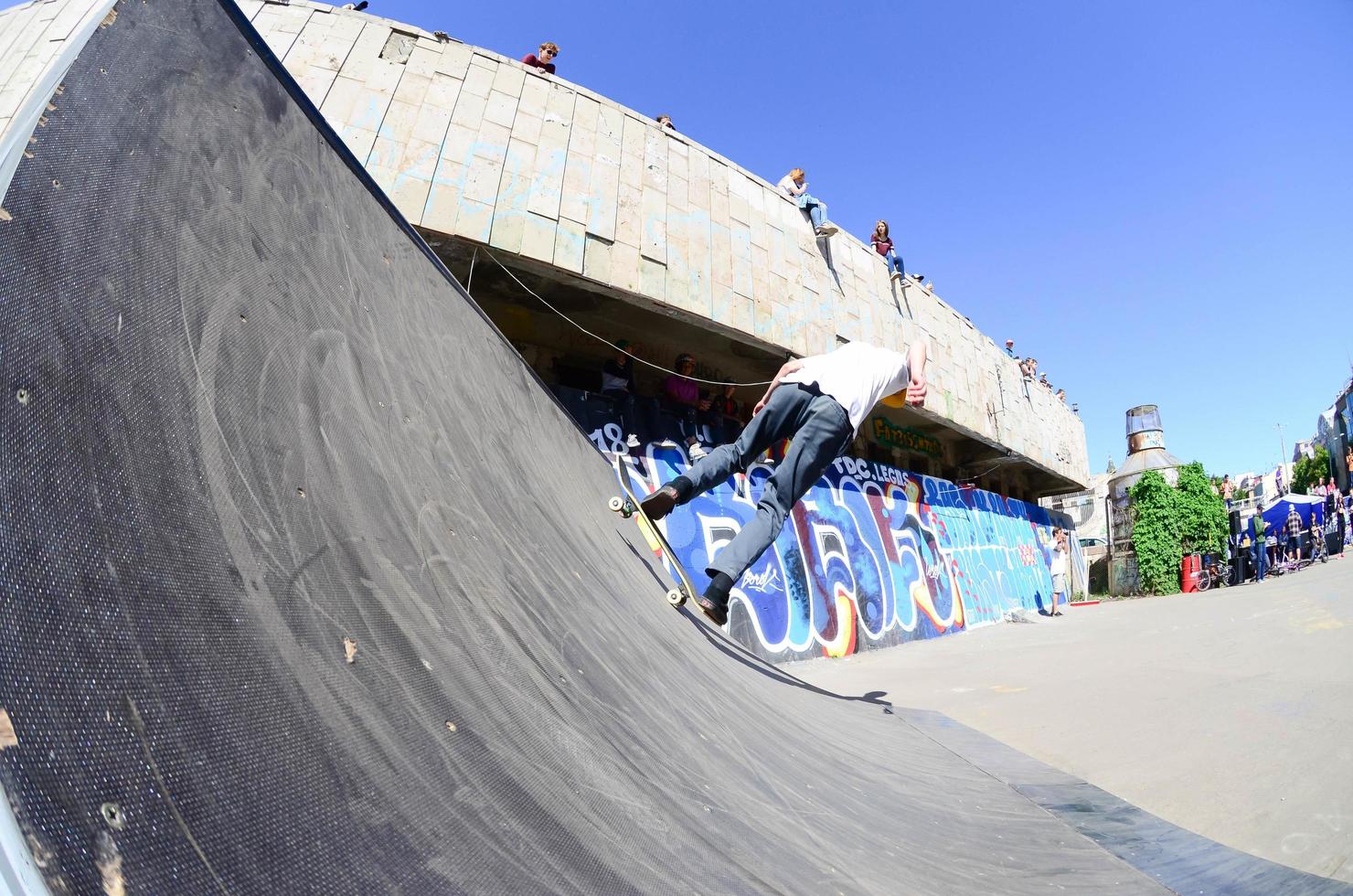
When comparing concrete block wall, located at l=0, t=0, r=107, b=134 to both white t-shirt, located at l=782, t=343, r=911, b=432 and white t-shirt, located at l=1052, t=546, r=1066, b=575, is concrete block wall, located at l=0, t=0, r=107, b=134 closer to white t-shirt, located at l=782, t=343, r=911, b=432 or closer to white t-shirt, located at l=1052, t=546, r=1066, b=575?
white t-shirt, located at l=782, t=343, r=911, b=432

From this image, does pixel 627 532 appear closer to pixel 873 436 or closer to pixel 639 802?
pixel 639 802

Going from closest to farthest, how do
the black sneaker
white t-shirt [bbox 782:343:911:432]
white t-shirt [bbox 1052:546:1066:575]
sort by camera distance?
1. the black sneaker
2. white t-shirt [bbox 782:343:911:432]
3. white t-shirt [bbox 1052:546:1066:575]

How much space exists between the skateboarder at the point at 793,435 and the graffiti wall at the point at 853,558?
3922mm

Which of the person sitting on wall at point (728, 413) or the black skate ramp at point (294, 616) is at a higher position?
the person sitting on wall at point (728, 413)

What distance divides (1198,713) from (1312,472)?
6673 cm

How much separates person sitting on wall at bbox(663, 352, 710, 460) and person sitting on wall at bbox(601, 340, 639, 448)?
0.56m

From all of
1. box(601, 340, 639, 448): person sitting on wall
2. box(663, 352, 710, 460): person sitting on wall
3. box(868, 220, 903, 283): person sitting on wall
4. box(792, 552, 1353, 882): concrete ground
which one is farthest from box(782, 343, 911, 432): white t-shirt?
box(868, 220, 903, 283): person sitting on wall

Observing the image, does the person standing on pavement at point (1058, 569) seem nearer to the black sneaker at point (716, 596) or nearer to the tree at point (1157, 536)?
the tree at point (1157, 536)

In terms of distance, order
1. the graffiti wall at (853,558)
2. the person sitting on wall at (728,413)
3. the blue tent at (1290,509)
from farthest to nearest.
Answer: the blue tent at (1290,509) < the person sitting on wall at (728,413) < the graffiti wall at (853,558)

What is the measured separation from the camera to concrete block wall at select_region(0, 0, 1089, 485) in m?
5.89

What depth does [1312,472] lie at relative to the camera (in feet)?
164

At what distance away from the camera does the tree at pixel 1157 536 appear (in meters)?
16.8

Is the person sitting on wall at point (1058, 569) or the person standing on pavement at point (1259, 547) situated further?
the person standing on pavement at point (1259, 547)

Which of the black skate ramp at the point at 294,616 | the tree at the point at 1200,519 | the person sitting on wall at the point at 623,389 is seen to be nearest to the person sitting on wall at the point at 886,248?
the person sitting on wall at the point at 623,389
